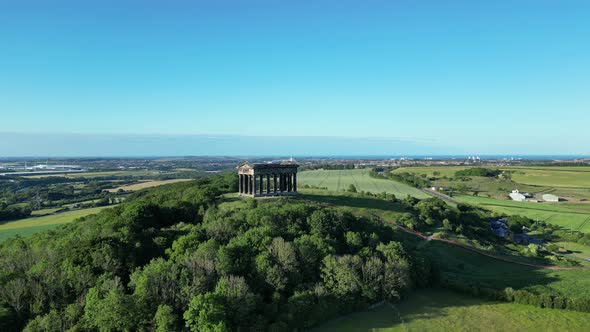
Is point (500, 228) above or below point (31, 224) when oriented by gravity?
below

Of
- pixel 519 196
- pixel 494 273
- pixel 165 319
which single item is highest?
pixel 519 196

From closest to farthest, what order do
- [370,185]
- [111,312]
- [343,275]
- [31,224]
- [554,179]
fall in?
[111,312] → [343,275] → [31,224] → [370,185] → [554,179]

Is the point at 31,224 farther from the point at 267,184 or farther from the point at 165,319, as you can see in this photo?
the point at 165,319

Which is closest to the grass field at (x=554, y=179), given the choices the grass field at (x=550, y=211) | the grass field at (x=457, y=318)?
the grass field at (x=550, y=211)

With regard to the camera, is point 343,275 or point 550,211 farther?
point 550,211

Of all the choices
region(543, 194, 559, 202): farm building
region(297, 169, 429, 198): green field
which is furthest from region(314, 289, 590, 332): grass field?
region(543, 194, 559, 202): farm building

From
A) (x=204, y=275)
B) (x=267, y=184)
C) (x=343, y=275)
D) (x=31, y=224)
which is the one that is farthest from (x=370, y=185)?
(x=204, y=275)
